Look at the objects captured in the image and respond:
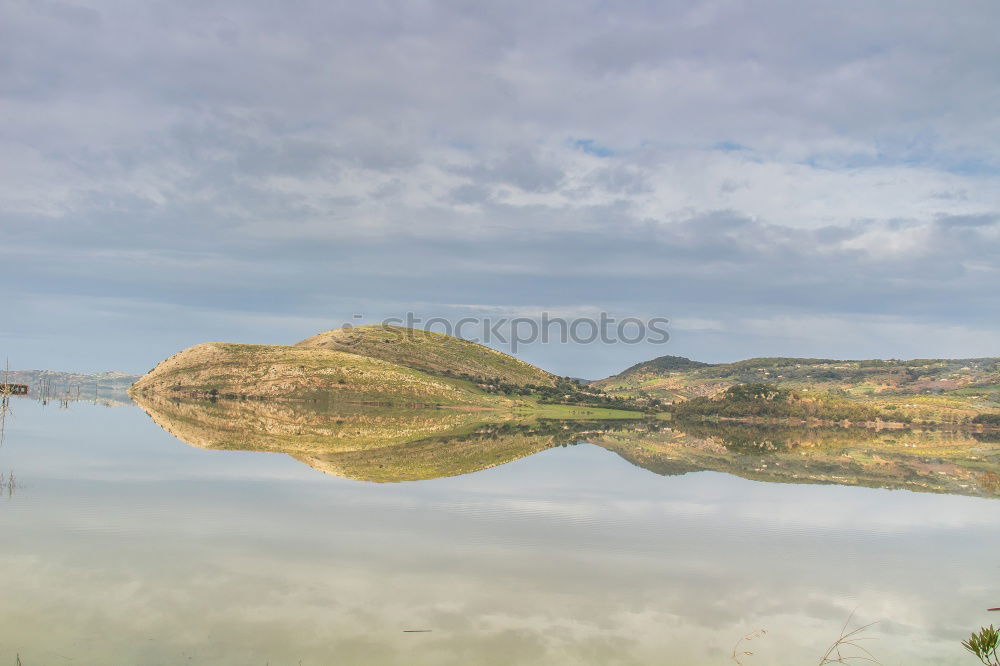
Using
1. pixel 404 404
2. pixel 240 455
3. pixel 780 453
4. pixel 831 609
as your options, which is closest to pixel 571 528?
pixel 831 609

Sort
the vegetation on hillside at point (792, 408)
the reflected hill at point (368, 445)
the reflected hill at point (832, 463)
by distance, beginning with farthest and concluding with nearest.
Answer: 1. the vegetation on hillside at point (792, 408)
2. the reflected hill at point (832, 463)
3. the reflected hill at point (368, 445)

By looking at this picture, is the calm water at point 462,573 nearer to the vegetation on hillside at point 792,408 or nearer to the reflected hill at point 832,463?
the reflected hill at point 832,463

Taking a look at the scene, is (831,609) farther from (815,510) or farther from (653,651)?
(815,510)

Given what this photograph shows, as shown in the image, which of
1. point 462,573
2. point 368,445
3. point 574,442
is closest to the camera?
point 462,573

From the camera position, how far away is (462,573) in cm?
2178

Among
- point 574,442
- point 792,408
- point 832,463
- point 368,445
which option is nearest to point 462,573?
point 368,445

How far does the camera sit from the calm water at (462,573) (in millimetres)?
16078

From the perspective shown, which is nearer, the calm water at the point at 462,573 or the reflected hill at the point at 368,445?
the calm water at the point at 462,573

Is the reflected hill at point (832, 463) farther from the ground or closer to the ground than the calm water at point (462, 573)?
closer to the ground

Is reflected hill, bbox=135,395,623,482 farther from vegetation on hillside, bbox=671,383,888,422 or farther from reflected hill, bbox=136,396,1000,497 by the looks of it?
vegetation on hillside, bbox=671,383,888,422

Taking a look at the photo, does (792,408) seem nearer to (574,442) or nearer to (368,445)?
Result: (574,442)

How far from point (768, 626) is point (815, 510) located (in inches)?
837

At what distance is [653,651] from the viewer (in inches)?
640

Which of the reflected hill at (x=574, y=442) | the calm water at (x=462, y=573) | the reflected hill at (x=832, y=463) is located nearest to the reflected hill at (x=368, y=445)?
the reflected hill at (x=574, y=442)
